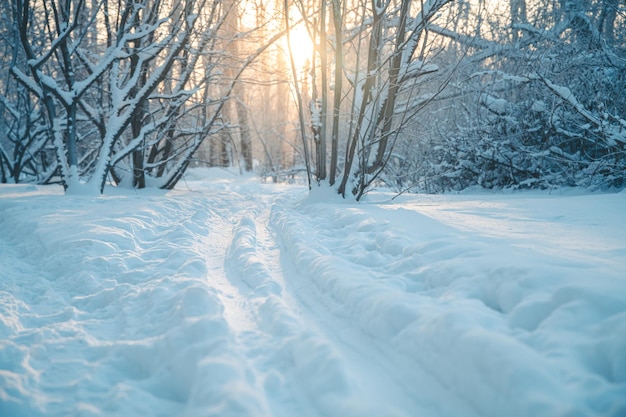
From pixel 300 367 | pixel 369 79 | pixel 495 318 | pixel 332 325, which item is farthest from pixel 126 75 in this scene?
pixel 495 318

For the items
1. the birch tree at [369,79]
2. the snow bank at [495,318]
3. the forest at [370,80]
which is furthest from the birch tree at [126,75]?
the snow bank at [495,318]

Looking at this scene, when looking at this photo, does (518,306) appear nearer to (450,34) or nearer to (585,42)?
(585,42)

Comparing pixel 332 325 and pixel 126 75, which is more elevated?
pixel 126 75

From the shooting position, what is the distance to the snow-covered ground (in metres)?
1.43

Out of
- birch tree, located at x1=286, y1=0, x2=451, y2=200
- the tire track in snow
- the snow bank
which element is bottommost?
the tire track in snow

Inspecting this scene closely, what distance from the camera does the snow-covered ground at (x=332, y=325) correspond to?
4.69ft

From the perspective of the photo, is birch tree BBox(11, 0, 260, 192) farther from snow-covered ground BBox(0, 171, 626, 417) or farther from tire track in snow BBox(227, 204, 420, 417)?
tire track in snow BBox(227, 204, 420, 417)

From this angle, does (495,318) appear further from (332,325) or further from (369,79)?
(369,79)

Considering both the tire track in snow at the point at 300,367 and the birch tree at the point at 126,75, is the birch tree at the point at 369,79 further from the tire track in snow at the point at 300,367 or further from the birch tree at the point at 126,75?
the tire track in snow at the point at 300,367

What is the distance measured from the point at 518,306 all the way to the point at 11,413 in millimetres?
2374

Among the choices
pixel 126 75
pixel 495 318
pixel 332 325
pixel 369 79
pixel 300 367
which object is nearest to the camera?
pixel 300 367

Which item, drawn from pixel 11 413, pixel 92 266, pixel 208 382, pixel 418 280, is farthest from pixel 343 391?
pixel 92 266

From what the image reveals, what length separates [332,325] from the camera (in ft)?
6.86

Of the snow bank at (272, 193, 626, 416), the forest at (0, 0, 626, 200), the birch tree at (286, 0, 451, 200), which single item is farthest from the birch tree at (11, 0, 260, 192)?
the snow bank at (272, 193, 626, 416)
